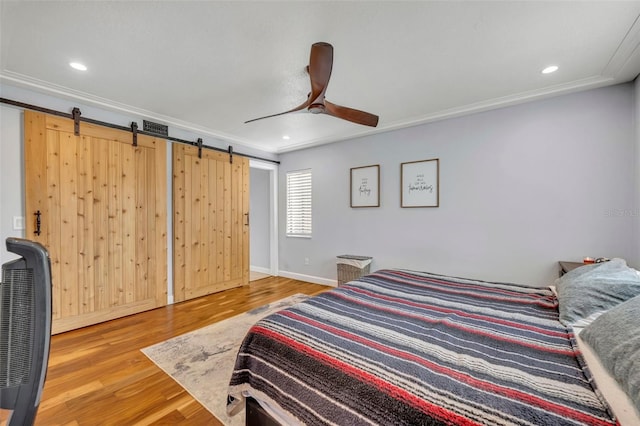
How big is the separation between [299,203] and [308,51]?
128 inches

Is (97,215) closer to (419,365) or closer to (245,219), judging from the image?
(245,219)

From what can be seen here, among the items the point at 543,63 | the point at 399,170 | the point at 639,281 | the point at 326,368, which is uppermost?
the point at 543,63

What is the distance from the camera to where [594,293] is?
1483 millimetres

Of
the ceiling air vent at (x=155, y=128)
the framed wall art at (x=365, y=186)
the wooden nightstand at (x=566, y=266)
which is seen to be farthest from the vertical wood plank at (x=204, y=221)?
the wooden nightstand at (x=566, y=266)

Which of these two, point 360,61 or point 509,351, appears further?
point 360,61

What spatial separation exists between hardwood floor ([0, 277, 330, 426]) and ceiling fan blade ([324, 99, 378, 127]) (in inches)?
94.7

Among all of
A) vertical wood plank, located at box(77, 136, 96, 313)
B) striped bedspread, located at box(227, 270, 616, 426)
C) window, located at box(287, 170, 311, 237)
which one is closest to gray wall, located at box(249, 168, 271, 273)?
window, located at box(287, 170, 311, 237)

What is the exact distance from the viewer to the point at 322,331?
137cm

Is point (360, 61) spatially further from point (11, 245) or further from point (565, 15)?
point (11, 245)

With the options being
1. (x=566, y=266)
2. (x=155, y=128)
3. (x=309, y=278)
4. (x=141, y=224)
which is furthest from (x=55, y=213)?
(x=566, y=266)

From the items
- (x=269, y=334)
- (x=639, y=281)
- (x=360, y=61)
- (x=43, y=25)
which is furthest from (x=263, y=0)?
(x=639, y=281)

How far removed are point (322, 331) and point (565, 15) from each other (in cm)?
251

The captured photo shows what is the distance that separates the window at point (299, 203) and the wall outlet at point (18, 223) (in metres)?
3.55

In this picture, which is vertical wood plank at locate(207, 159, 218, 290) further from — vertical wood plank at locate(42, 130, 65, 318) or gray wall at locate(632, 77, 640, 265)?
gray wall at locate(632, 77, 640, 265)
